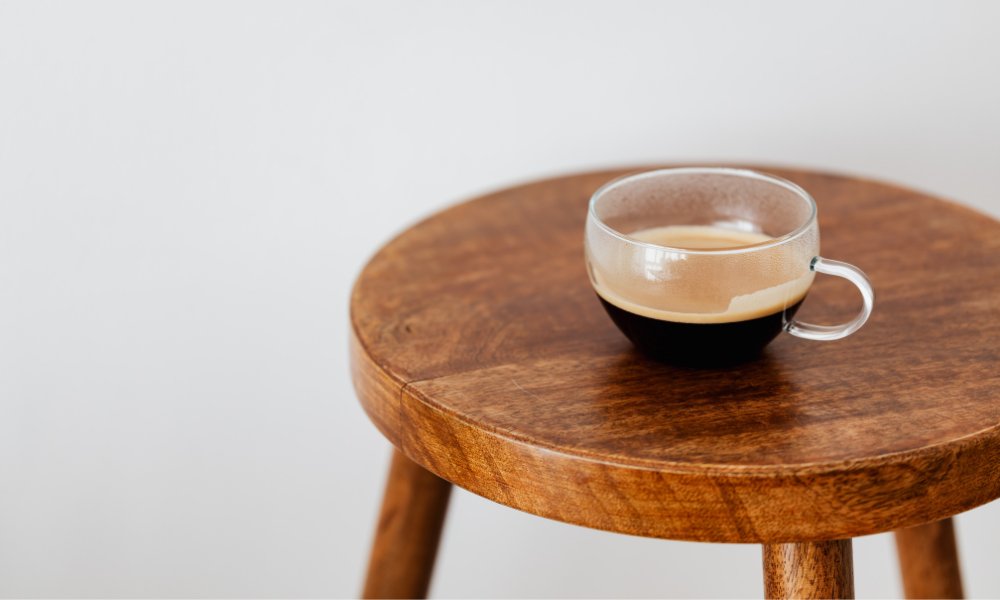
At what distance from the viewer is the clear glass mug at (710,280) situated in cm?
55

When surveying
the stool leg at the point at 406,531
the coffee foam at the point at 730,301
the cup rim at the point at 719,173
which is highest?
the cup rim at the point at 719,173

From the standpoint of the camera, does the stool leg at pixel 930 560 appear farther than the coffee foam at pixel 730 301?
Yes

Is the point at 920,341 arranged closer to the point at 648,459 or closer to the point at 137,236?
the point at 648,459

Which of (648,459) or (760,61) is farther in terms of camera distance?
(760,61)

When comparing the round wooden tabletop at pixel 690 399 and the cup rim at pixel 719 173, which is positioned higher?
the cup rim at pixel 719 173

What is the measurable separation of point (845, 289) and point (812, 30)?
38 cm

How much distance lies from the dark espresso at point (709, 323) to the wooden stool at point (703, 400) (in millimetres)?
13

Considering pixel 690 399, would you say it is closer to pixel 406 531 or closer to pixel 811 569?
pixel 811 569

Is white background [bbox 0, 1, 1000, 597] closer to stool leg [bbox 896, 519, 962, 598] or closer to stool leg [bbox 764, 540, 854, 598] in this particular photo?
stool leg [bbox 896, 519, 962, 598]

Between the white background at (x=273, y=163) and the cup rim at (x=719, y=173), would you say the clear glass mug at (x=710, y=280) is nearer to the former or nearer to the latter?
the cup rim at (x=719, y=173)

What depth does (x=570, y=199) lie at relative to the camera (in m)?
0.85

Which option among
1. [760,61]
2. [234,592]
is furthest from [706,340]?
[234,592]

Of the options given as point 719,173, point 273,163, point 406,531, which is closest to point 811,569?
point 719,173

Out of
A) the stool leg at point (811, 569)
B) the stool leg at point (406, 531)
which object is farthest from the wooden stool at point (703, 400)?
the stool leg at point (406, 531)
